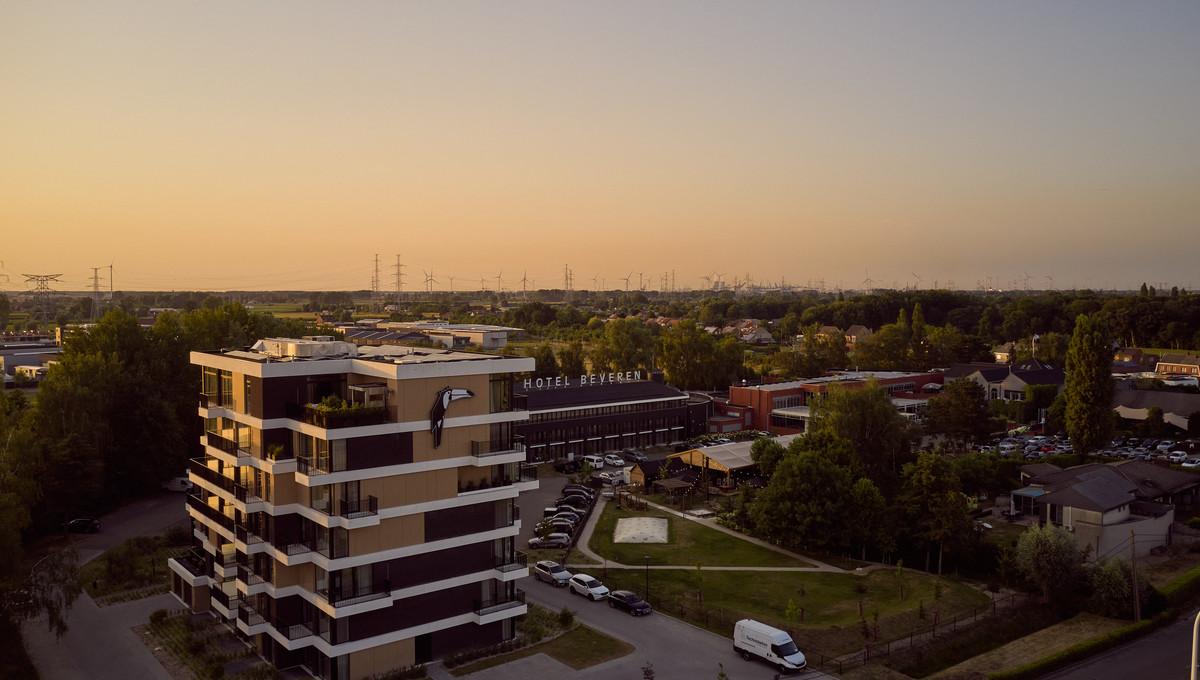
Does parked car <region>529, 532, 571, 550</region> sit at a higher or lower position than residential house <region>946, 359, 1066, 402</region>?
lower

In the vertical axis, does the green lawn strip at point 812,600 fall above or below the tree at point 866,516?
Result: below

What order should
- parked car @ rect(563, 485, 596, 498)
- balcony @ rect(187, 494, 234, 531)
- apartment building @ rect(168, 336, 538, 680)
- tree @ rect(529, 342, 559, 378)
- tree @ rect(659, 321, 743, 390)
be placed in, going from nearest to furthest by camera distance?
1. apartment building @ rect(168, 336, 538, 680)
2. balcony @ rect(187, 494, 234, 531)
3. parked car @ rect(563, 485, 596, 498)
4. tree @ rect(529, 342, 559, 378)
5. tree @ rect(659, 321, 743, 390)

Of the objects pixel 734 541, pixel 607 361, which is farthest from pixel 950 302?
pixel 734 541

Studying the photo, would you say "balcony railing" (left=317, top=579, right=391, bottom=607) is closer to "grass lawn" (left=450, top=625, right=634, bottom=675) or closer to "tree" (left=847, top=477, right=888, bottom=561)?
"grass lawn" (left=450, top=625, right=634, bottom=675)

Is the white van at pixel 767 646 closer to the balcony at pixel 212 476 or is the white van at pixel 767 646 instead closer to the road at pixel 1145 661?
the road at pixel 1145 661

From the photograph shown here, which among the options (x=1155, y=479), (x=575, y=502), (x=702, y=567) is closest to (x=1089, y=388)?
(x=1155, y=479)

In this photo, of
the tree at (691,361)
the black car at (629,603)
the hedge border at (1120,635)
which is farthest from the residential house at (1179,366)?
the black car at (629,603)

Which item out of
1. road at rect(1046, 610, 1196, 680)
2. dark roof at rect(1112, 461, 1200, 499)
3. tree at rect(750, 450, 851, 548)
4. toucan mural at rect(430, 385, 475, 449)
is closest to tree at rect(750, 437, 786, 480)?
tree at rect(750, 450, 851, 548)

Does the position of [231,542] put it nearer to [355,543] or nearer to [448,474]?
[355,543]
